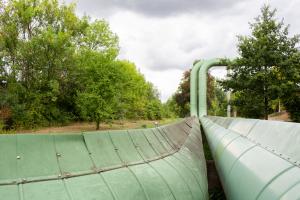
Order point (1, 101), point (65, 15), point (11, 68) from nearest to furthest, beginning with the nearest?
point (1, 101) < point (11, 68) < point (65, 15)

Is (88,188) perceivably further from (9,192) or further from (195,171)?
(195,171)

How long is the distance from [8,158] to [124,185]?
119 cm

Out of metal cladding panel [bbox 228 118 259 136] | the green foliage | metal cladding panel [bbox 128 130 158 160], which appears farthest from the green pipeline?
metal cladding panel [bbox 128 130 158 160]

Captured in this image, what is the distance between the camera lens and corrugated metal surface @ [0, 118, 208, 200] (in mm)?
3396

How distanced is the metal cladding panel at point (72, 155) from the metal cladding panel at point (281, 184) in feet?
5.91

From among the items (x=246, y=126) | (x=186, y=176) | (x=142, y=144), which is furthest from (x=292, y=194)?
(x=246, y=126)

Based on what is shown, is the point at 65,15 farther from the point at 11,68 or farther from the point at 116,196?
the point at 116,196

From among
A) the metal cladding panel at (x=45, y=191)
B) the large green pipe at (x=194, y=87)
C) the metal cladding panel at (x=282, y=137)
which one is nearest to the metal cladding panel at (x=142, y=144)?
the metal cladding panel at (x=282, y=137)

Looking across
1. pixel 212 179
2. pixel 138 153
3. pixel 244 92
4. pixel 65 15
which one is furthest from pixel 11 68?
pixel 138 153

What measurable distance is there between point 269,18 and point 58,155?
24.6 metres

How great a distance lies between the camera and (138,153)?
5.35 metres

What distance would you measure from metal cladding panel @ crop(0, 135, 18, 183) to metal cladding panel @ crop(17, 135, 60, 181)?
0.15 feet

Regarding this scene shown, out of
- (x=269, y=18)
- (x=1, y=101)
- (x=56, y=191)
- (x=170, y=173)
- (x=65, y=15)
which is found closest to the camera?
(x=56, y=191)

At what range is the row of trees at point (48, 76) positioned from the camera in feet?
130
